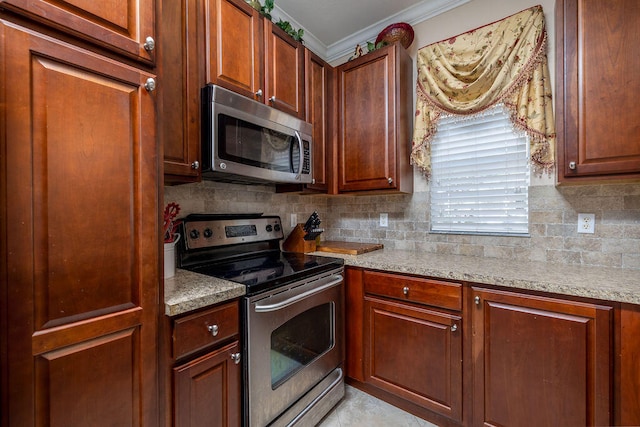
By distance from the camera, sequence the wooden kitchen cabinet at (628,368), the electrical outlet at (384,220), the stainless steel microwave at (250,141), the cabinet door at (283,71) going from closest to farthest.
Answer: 1. the wooden kitchen cabinet at (628,368)
2. the stainless steel microwave at (250,141)
3. the cabinet door at (283,71)
4. the electrical outlet at (384,220)

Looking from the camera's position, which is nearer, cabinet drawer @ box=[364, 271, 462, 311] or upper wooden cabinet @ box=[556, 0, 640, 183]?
upper wooden cabinet @ box=[556, 0, 640, 183]

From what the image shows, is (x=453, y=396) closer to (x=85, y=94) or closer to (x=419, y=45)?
(x=85, y=94)

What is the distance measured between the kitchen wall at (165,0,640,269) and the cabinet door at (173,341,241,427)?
89 centimetres

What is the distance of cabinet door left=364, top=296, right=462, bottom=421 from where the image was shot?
154 cm

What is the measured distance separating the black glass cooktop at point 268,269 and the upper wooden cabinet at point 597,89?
1374mm

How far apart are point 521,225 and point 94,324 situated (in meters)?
2.19

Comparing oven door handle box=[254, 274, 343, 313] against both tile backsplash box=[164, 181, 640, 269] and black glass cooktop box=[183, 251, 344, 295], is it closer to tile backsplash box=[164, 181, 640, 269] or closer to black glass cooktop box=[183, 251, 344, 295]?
black glass cooktop box=[183, 251, 344, 295]

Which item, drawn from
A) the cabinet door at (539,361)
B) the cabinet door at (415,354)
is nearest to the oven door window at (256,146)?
the cabinet door at (415,354)

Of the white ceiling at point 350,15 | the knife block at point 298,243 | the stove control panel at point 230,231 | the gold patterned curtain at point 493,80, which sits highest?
the white ceiling at point 350,15

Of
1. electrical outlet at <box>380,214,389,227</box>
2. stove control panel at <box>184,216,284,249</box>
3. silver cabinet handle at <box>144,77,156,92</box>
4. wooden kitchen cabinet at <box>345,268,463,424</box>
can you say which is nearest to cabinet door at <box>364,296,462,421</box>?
wooden kitchen cabinet at <box>345,268,463,424</box>

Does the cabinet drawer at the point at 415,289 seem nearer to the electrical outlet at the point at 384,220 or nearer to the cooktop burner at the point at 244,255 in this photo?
the cooktop burner at the point at 244,255

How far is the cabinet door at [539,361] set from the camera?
1.19 meters

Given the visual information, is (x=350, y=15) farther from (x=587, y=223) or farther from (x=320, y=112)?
(x=587, y=223)

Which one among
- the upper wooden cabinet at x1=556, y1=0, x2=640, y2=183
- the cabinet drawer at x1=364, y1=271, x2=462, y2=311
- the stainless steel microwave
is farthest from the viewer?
the cabinet drawer at x1=364, y1=271, x2=462, y2=311
